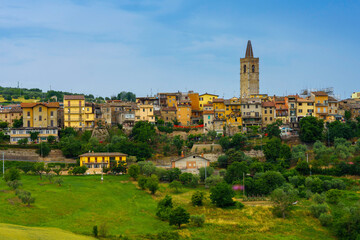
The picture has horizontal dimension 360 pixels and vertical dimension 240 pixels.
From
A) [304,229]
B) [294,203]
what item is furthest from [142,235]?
[294,203]

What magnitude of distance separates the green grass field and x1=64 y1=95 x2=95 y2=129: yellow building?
24268 millimetres

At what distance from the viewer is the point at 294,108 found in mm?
78312

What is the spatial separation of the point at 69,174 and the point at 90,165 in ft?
11.7

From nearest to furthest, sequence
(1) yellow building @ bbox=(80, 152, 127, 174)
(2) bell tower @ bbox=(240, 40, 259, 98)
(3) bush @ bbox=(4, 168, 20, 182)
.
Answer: (3) bush @ bbox=(4, 168, 20, 182) → (1) yellow building @ bbox=(80, 152, 127, 174) → (2) bell tower @ bbox=(240, 40, 259, 98)

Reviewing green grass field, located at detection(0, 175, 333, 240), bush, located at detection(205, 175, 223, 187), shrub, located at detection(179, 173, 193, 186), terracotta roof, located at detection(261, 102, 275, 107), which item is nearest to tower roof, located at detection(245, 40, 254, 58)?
terracotta roof, located at detection(261, 102, 275, 107)

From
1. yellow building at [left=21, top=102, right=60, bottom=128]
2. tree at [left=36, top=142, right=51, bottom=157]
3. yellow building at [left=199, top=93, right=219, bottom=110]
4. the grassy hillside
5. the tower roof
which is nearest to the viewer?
the grassy hillside

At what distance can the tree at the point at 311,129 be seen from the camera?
68.1 meters

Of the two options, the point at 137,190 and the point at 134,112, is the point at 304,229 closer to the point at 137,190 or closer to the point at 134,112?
the point at 137,190

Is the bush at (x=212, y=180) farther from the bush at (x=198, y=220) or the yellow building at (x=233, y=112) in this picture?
the yellow building at (x=233, y=112)

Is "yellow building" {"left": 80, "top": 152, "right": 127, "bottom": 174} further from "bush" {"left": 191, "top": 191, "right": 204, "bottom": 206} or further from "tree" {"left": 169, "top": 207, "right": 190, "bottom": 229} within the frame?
"tree" {"left": 169, "top": 207, "right": 190, "bottom": 229}

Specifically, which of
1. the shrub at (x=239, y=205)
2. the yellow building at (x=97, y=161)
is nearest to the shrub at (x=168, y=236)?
the shrub at (x=239, y=205)

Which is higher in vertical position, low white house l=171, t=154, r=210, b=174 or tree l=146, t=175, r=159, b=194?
low white house l=171, t=154, r=210, b=174

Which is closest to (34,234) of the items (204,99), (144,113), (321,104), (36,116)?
(36,116)

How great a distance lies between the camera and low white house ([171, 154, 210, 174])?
63.1m
